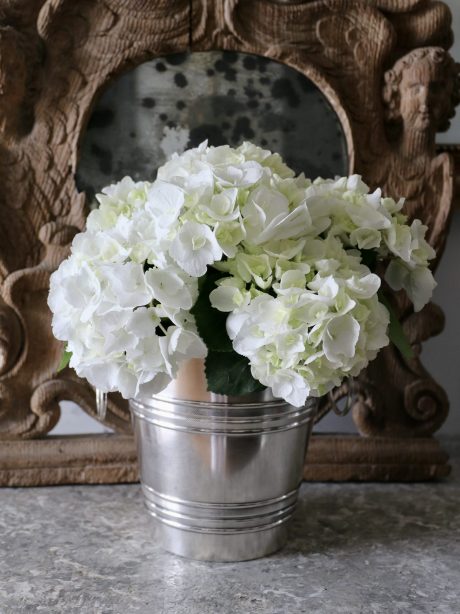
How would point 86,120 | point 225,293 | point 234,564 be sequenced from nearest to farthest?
point 225,293, point 234,564, point 86,120

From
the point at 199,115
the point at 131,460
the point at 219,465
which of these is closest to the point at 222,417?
the point at 219,465

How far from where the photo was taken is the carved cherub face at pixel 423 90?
97 centimetres

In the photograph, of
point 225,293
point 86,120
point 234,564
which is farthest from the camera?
point 86,120

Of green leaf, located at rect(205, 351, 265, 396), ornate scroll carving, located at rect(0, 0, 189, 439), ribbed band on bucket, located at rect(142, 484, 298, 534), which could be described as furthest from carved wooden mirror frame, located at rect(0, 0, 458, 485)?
green leaf, located at rect(205, 351, 265, 396)

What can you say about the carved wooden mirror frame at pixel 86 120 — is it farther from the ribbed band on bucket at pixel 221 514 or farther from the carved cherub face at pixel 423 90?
the ribbed band on bucket at pixel 221 514

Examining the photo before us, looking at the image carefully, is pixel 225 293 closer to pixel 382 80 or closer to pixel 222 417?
pixel 222 417

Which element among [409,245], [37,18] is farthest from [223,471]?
[37,18]

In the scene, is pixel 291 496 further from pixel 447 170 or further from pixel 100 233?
pixel 447 170

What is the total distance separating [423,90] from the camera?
3.19ft

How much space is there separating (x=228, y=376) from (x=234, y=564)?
9.1 inches

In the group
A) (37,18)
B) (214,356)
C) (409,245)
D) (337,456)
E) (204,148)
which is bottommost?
(337,456)

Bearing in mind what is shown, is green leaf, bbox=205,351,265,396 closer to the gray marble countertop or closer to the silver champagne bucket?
the silver champagne bucket

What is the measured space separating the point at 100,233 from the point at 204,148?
156 millimetres

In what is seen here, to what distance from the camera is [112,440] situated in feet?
3.33
